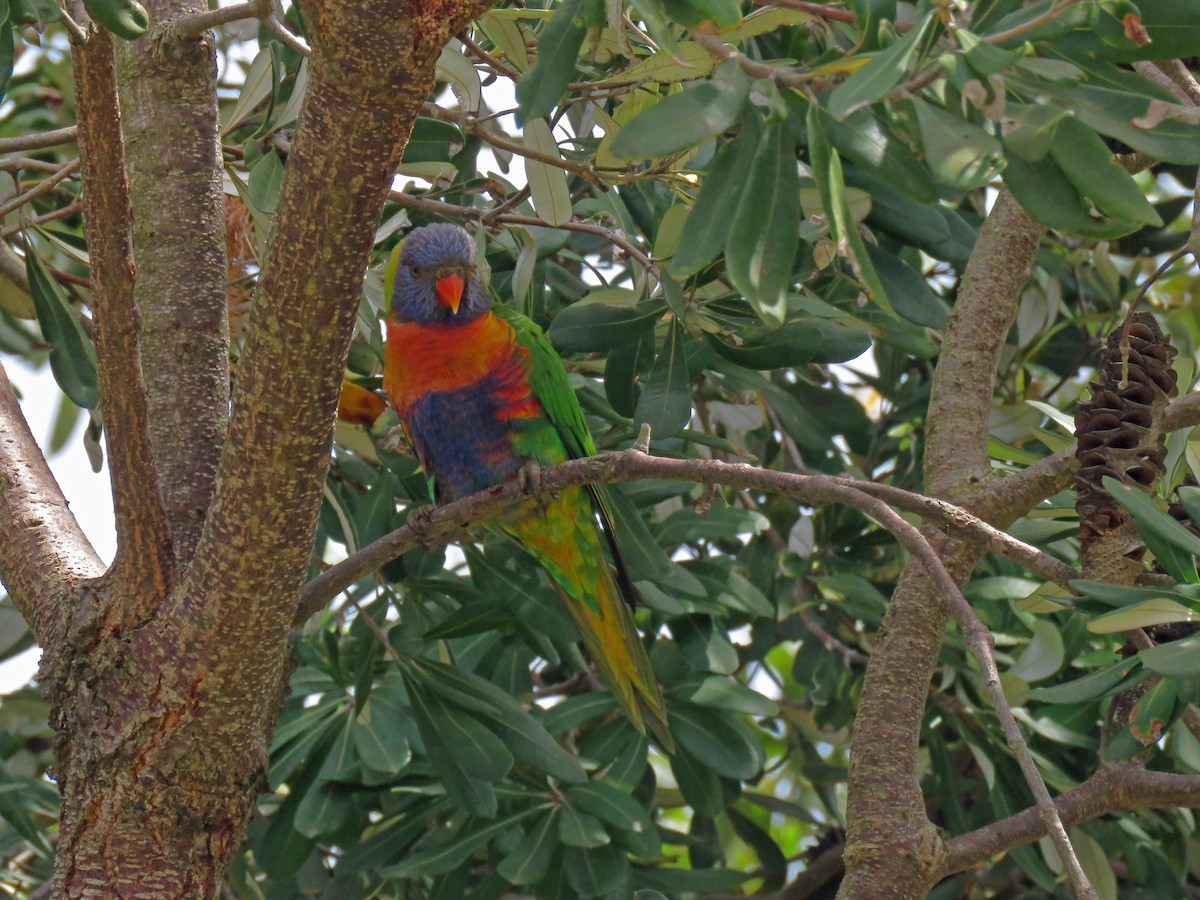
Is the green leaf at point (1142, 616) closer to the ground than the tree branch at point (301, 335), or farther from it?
closer to the ground

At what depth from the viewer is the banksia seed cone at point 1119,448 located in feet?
5.72

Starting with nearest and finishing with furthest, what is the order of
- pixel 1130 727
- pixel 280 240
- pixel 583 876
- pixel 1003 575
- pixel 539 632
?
pixel 280 240 → pixel 1130 727 → pixel 583 876 → pixel 539 632 → pixel 1003 575

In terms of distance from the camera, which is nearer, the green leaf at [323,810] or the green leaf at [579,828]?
the green leaf at [579,828]

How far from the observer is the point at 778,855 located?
10.8 feet

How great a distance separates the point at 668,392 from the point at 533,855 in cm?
113

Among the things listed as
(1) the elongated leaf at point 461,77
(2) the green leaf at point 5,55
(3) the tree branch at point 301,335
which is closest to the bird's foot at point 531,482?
(3) the tree branch at point 301,335

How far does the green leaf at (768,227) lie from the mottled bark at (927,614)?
1.00 meters

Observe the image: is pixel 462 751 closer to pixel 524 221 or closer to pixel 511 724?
pixel 511 724

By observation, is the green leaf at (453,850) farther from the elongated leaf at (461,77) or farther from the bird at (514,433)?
the elongated leaf at (461,77)

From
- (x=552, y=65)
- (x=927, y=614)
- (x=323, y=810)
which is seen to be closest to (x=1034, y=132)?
(x=552, y=65)

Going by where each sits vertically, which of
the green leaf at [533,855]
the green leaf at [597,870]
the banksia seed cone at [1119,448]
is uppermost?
the banksia seed cone at [1119,448]

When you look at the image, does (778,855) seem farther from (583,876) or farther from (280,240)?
(280,240)

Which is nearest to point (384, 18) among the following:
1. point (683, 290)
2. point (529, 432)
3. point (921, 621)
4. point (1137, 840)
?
point (683, 290)

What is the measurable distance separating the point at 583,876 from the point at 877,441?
154 centimetres
